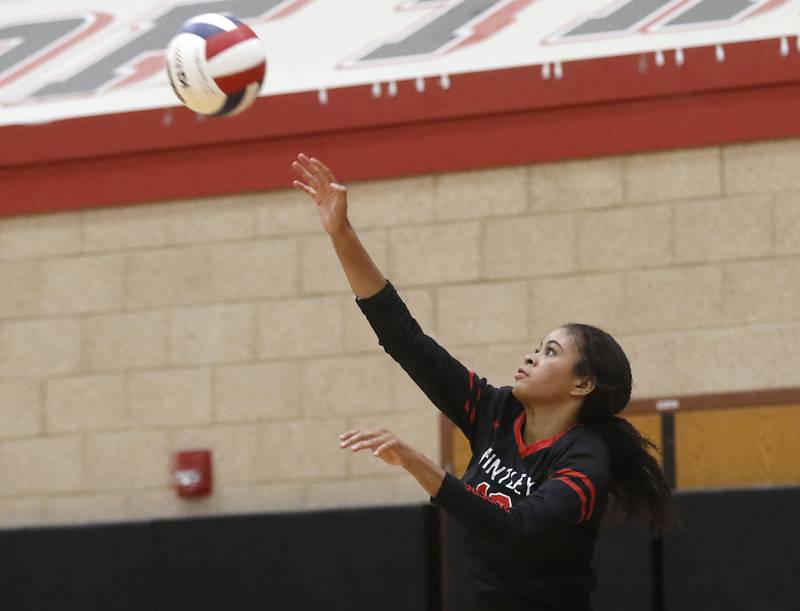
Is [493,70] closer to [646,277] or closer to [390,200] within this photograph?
[390,200]

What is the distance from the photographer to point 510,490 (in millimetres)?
3426

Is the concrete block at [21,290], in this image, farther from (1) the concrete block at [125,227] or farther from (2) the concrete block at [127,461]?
(2) the concrete block at [127,461]

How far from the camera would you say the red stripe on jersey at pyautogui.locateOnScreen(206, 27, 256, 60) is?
4.50 m

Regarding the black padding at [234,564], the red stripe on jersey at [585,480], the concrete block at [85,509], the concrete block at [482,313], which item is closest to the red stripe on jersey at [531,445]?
the red stripe on jersey at [585,480]

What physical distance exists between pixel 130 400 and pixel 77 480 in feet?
1.40

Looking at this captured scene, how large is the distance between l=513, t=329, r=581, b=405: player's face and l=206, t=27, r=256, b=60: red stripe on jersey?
1.58m

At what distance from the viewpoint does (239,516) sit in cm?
566

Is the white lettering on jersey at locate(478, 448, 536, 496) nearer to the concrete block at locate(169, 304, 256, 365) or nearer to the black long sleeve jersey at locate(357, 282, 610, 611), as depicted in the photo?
the black long sleeve jersey at locate(357, 282, 610, 611)

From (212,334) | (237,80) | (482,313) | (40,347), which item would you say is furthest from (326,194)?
(40,347)

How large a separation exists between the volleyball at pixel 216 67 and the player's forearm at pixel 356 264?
3.72 ft

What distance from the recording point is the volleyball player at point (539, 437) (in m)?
3.36

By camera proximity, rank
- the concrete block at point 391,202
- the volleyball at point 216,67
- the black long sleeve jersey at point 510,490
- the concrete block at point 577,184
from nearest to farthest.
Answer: the black long sleeve jersey at point 510,490 < the volleyball at point 216,67 < the concrete block at point 577,184 < the concrete block at point 391,202

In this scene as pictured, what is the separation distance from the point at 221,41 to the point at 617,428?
1.83 m

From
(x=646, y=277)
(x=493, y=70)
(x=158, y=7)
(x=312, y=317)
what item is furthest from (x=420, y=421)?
(x=158, y=7)
